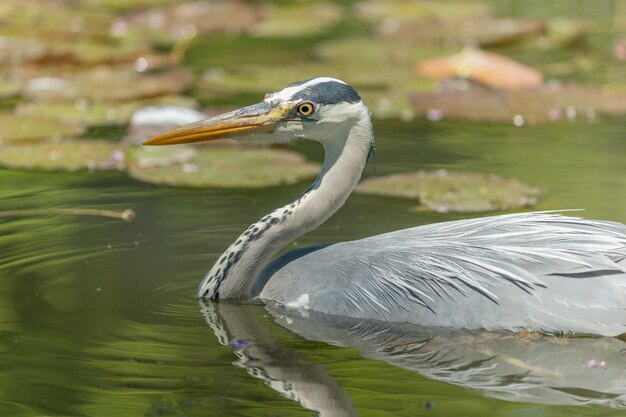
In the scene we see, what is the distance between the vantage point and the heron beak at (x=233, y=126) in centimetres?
635

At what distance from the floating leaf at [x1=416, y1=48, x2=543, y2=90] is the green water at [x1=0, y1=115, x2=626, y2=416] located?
3.06 ft

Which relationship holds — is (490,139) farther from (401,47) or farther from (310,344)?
(310,344)

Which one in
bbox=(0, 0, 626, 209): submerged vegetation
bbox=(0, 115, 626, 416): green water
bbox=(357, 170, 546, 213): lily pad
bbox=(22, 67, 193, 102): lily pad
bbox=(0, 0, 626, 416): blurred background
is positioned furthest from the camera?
bbox=(22, 67, 193, 102): lily pad

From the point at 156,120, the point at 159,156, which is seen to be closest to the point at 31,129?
the point at 156,120

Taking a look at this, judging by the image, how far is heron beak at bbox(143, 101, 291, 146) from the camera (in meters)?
6.35

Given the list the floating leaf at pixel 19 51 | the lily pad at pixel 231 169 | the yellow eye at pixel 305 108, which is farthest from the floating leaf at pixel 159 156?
the floating leaf at pixel 19 51

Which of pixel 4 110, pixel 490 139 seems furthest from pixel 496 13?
pixel 4 110

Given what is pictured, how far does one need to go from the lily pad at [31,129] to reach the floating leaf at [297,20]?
3860 millimetres

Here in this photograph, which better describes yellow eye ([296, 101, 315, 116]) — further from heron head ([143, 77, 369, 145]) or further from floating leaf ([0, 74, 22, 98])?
floating leaf ([0, 74, 22, 98])

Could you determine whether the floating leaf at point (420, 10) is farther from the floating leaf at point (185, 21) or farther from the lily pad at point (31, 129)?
the lily pad at point (31, 129)

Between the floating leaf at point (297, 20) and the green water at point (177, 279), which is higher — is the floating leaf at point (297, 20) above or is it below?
above

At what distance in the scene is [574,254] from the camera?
5770 mm

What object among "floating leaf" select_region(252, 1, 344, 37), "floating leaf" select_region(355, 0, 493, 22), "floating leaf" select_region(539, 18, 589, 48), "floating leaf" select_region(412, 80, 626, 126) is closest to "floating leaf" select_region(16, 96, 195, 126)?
"floating leaf" select_region(412, 80, 626, 126)

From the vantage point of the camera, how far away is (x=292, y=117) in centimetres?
632
